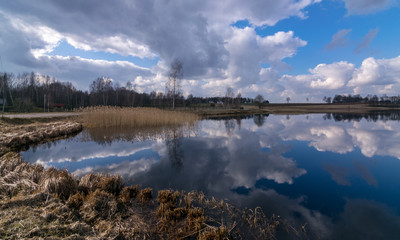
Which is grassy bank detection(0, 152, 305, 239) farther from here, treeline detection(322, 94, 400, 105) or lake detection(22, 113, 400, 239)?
treeline detection(322, 94, 400, 105)

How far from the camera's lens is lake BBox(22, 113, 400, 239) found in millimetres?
3932

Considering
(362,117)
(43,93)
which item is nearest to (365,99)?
(362,117)

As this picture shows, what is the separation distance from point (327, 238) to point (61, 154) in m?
9.99

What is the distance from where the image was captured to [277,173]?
21.1 ft

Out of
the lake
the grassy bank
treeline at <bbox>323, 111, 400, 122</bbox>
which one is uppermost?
treeline at <bbox>323, 111, 400, 122</bbox>

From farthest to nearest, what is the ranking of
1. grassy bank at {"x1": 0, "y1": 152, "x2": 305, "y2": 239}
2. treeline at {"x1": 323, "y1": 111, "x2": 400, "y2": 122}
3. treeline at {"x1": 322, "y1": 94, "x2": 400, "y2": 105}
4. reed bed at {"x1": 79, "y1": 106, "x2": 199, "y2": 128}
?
treeline at {"x1": 322, "y1": 94, "x2": 400, "y2": 105} → treeline at {"x1": 323, "y1": 111, "x2": 400, "y2": 122} → reed bed at {"x1": 79, "y1": 106, "x2": 199, "y2": 128} → grassy bank at {"x1": 0, "y1": 152, "x2": 305, "y2": 239}

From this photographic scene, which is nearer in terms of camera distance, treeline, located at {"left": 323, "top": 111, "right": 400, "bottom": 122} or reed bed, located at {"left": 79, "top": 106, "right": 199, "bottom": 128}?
reed bed, located at {"left": 79, "top": 106, "right": 199, "bottom": 128}

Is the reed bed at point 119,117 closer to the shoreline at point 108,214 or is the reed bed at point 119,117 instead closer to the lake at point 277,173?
the lake at point 277,173

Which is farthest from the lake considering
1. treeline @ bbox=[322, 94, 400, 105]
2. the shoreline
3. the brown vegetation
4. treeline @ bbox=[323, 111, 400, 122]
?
treeline @ bbox=[322, 94, 400, 105]

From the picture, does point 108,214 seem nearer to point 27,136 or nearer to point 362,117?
point 27,136

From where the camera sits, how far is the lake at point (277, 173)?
3.93 meters

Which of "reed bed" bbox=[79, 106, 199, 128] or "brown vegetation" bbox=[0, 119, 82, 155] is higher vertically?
"reed bed" bbox=[79, 106, 199, 128]

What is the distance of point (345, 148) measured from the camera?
10266mm

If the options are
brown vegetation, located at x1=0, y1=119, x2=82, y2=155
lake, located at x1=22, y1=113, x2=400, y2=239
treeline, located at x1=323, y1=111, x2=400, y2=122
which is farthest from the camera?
treeline, located at x1=323, y1=111, x2=400, y2=122
